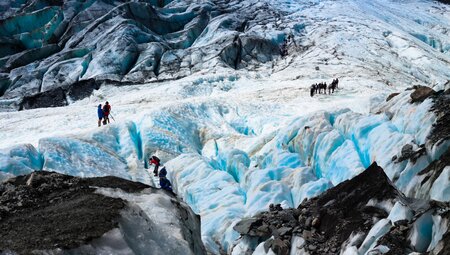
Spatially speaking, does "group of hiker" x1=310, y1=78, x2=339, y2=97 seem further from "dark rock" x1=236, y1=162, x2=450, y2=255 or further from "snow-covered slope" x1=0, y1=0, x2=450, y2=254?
"dark rock" x1=236, y1=162, x2=450, y2=255

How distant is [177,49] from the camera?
211ft

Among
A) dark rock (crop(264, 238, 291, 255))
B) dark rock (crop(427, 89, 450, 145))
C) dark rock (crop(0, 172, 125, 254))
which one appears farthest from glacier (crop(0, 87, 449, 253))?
dark rock (crop(0, 172, 125, 254))

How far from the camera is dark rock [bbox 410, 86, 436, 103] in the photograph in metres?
18.0

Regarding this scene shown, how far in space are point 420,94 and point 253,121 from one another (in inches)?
438

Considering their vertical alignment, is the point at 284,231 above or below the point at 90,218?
below

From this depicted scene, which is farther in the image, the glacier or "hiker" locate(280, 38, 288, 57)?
"hiker" locate(280, 38, 288, 57)

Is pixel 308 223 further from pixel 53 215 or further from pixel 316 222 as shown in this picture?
pixel 53 215

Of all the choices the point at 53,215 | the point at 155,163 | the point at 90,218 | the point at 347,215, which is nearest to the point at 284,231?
the point at 347,215

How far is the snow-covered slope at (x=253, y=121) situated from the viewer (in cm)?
1606

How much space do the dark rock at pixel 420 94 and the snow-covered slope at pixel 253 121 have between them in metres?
0.19

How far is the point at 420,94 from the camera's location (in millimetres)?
18672

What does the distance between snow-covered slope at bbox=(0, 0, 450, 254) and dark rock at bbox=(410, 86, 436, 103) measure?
0.62 ft

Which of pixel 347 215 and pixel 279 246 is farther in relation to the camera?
pixel 279 246

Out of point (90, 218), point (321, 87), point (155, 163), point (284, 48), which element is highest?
point (90, 218)
